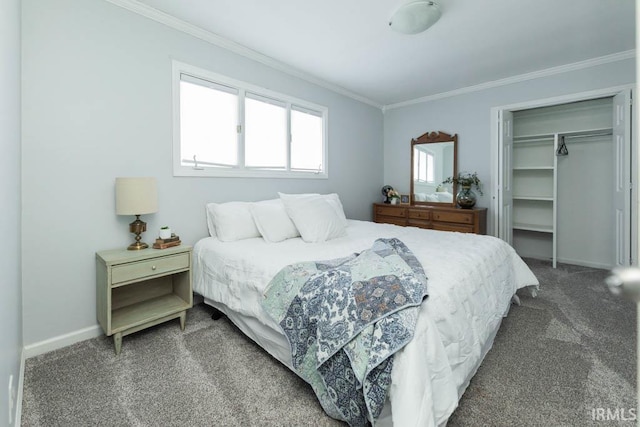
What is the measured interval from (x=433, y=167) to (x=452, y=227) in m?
1.07

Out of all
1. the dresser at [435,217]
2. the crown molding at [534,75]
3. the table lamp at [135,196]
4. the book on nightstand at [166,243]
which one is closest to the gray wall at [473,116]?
the crown molding at [534,75]

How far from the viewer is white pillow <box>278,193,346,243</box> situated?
8.51 feet

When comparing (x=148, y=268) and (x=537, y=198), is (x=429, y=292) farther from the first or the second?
(x=537, y=198)

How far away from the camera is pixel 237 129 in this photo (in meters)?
2.99

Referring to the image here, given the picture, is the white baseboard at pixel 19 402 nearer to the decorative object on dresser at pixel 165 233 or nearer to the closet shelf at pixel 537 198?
the decorative object on dresser at pixel 165 233

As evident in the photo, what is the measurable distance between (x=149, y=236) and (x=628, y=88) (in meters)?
5.00

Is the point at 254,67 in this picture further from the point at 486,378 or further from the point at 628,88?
the point at 628,88

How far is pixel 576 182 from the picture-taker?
3.98m

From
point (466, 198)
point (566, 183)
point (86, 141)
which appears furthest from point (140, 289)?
point (566, 183)

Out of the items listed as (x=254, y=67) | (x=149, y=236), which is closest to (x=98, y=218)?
(x=149, y=236)

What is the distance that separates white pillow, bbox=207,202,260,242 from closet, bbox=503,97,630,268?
11.9 ft

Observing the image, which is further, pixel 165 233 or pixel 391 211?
pixel 391 211

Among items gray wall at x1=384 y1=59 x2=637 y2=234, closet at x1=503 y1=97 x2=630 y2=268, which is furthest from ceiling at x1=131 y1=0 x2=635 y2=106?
closet at x1=503 y1=97 x2=630 y2=268

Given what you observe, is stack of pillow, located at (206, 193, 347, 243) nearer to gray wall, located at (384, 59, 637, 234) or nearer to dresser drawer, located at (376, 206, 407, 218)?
dresser drawer, located at (376, 206, 407, 218)
